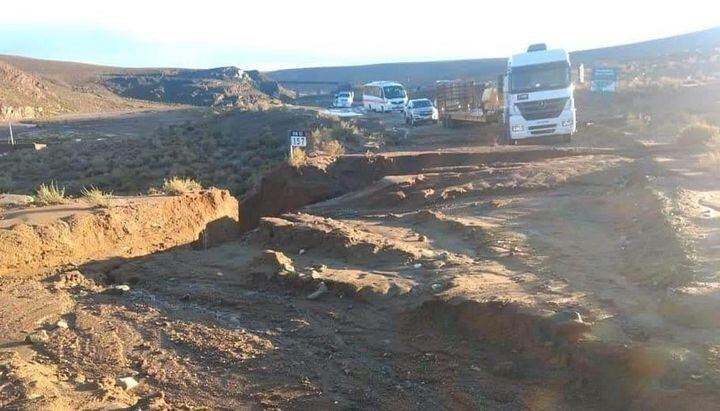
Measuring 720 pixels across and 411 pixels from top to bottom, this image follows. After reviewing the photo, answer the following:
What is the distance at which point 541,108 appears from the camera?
25859 mm

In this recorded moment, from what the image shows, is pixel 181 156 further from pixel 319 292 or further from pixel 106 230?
pixel 319 292

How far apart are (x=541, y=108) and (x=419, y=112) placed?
18288 mm

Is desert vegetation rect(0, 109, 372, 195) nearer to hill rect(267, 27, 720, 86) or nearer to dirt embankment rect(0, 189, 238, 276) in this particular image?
dirt embankment rect(0, 189, 238, 276)

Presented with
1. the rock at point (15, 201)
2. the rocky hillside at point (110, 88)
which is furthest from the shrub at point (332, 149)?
the rocky hillside at point (110, 88)

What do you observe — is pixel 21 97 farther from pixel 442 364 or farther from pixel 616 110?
pixel 442 364

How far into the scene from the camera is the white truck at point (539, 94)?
25.3m

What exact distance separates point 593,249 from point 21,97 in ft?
355

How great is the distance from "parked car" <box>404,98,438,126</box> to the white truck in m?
17.1

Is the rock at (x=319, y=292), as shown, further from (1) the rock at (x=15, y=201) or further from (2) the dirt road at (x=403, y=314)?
(1) the rock at (x=15, y=201)

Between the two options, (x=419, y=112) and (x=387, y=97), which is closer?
(x=419, y=112)

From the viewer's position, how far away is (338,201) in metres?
17.5

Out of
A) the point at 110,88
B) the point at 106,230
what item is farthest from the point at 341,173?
the point at 110,88

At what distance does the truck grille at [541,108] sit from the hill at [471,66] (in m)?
77.9

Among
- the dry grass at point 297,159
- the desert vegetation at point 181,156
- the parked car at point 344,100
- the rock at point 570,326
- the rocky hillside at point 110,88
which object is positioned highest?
the rocky hillside at point 110,88
